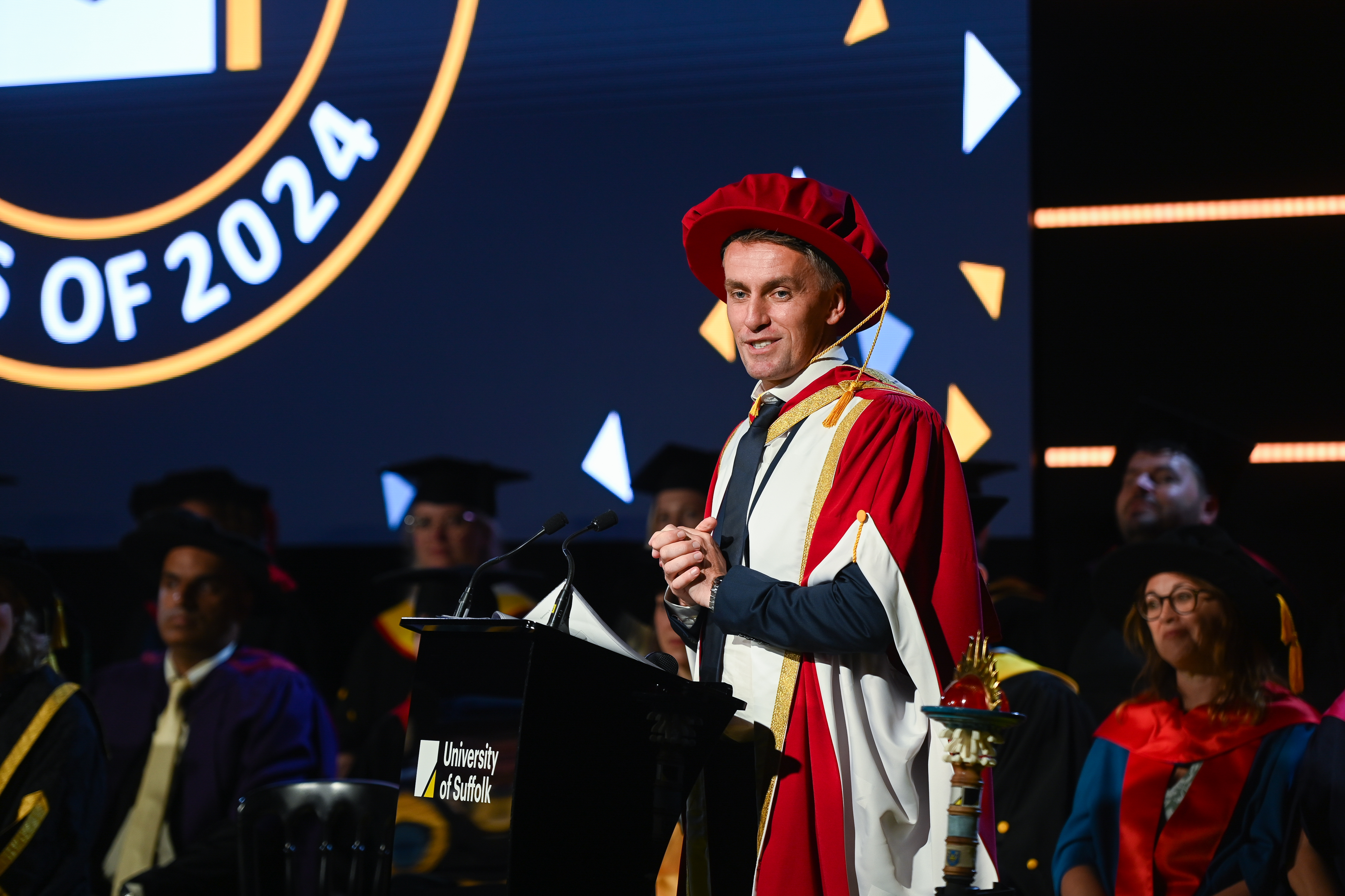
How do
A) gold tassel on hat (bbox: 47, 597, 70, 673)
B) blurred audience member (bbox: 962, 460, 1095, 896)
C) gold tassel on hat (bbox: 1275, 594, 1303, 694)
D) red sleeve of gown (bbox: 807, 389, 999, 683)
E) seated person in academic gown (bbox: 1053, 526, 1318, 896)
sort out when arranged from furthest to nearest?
gold tassel on hat (bbox: 47, 597, 70, 673) → blurred audience member (bbox: 962, 460, 1095, 896) → gold tassel on hat (bbox: 1275, 594, 1303, 694) → seated person in academic gown (bbox: 1053, 526, 1318, 896) → red sleeve of gown (bbox: 807, 389, 999, 683)

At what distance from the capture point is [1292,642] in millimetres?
3234

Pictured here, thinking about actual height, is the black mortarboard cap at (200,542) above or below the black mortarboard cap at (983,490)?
below

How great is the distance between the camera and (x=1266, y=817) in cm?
305

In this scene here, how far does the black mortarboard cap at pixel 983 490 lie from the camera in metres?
3.95

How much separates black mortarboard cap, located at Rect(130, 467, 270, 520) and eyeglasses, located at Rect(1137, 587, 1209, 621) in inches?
120

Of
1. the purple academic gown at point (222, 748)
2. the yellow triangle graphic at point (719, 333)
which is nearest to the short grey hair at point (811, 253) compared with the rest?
the yellow triangle graphic at point (719, 333)

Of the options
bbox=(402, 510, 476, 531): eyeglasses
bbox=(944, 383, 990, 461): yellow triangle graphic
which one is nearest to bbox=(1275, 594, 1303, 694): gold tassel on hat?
bbox=(944, 383, 990, 461): yellow triangle graphic

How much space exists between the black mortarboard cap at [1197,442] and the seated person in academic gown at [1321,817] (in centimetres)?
103

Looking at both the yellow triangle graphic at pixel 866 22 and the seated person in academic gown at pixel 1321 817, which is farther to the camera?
the yellow triangle graphic at pixel 866 22

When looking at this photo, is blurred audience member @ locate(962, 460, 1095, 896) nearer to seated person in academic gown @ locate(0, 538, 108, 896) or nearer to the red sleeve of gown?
the red sleeve of gown

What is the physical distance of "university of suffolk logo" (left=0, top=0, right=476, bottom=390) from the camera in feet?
16.0

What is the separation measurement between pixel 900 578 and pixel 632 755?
40 cm

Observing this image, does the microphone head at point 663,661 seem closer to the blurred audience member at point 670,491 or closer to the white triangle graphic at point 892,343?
the blurred audience member at point 670,491

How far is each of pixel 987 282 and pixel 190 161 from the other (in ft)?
9.77
